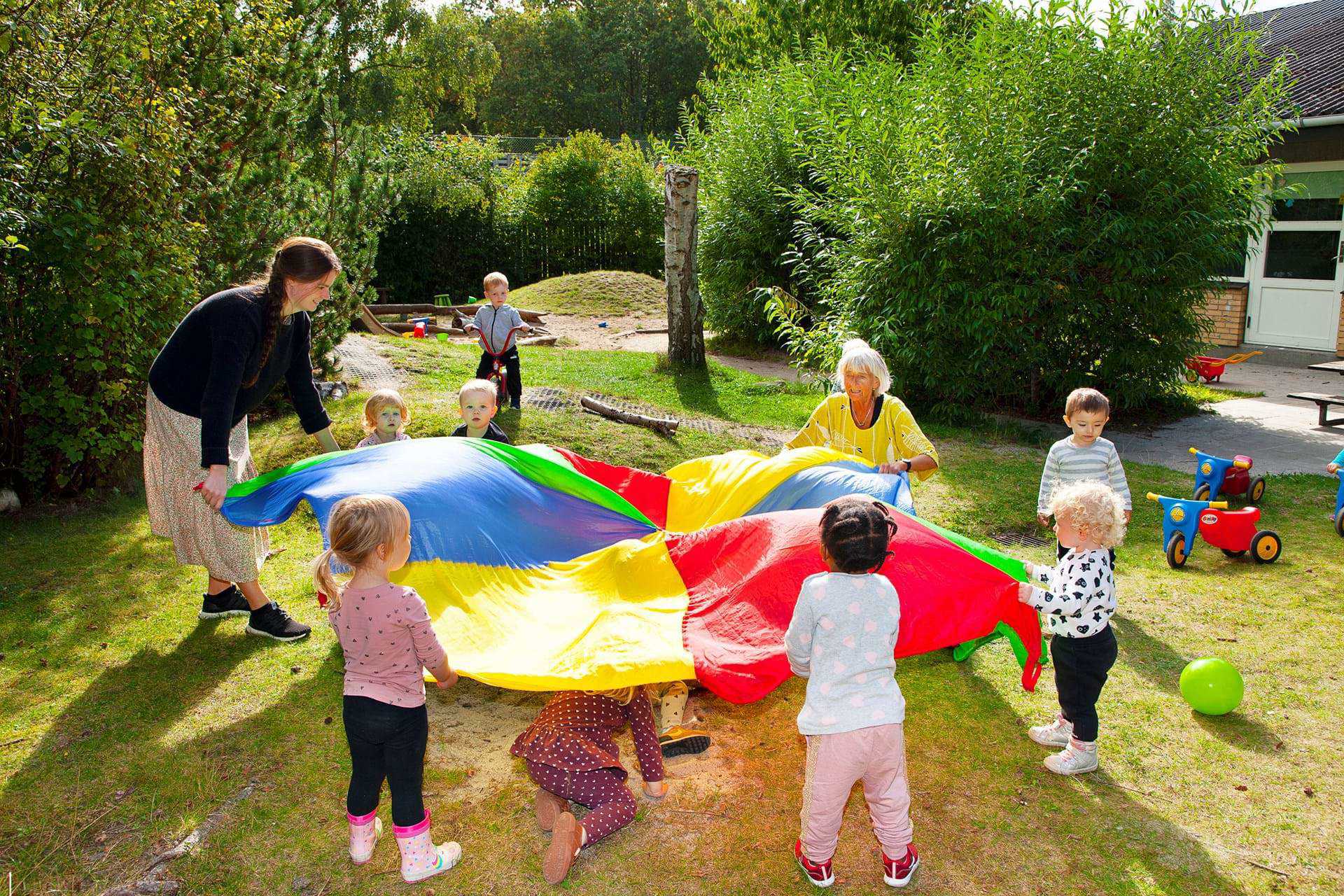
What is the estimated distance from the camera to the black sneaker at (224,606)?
4.41m

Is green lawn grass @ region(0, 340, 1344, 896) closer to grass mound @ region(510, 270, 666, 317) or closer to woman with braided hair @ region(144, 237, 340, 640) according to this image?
woman with braided hair @ region(144, 237, 340, 640)

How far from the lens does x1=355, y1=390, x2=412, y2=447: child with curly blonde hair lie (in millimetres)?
4676

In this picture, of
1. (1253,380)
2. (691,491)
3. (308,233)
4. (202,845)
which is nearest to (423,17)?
(308,233)

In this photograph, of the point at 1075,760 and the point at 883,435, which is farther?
the point at 883,435

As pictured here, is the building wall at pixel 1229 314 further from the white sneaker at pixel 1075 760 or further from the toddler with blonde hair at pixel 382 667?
the toddler with blonde hair at pixel 382 667

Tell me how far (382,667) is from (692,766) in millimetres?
1262

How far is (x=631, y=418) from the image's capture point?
7852 millimetres

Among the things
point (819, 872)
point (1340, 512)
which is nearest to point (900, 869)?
point (819, 872)

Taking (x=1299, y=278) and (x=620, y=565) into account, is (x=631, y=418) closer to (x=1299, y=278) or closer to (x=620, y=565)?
(x=620, y=565)

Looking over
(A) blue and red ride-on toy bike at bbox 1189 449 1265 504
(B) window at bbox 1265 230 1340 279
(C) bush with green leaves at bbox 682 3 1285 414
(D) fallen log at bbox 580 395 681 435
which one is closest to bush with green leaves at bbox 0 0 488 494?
(D) fallen log at bbox 580 395 681 435

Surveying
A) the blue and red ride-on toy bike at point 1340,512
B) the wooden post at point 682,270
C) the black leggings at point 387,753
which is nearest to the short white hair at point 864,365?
the black leggings at point 387,753

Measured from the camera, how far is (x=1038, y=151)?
8.19m

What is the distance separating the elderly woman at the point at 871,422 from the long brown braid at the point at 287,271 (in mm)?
2462

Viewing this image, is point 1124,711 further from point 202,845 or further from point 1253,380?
point 1253,380
